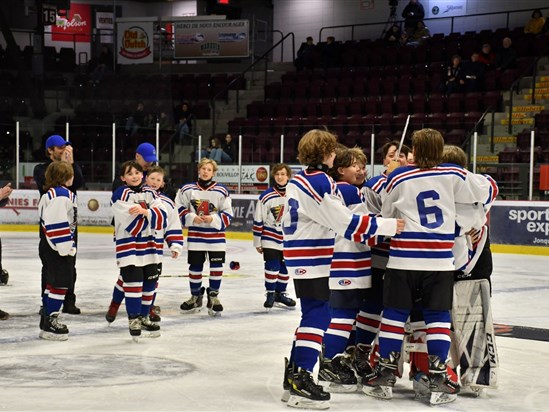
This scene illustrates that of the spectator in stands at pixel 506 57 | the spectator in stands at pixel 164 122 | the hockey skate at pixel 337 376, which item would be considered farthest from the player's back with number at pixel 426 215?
the spectator in stands at pixel 506 57

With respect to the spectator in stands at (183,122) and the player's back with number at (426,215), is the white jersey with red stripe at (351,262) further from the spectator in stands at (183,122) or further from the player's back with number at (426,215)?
the spectator in stands at (183,122)

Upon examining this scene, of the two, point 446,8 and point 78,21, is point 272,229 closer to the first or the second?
point 446,8

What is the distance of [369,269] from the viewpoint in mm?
4691

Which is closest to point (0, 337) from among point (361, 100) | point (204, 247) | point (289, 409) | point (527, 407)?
point (204, 247)

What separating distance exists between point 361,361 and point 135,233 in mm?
1921

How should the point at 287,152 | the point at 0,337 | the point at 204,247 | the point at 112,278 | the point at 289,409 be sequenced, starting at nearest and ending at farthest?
the point at 289,409, the point at 0,337, the point at 204,247, the point at 112,278, the point at 287,152

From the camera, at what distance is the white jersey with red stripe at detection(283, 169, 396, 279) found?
426 cm

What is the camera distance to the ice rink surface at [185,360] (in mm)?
4410

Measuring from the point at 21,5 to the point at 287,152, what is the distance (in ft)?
39.8

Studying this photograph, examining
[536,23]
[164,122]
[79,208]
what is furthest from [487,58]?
[79,208]

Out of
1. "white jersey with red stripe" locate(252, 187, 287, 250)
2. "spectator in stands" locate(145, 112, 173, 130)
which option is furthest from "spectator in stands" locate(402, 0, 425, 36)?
"white jersey with red stripe" locate(252, 187, 287, 250)

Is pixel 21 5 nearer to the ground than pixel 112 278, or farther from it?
farther from it

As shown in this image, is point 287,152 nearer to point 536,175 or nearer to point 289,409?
point 536,175

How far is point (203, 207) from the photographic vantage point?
7.25m
